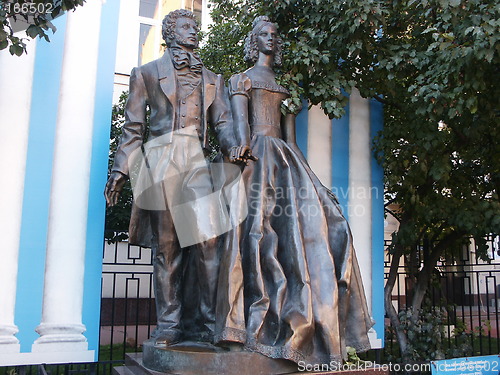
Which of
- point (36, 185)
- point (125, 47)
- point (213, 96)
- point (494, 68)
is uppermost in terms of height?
point (125, 47)

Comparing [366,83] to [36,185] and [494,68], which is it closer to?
[494,68]

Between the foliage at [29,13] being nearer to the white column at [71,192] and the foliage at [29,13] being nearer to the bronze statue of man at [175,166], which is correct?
the bronze statue of man at [175,166]

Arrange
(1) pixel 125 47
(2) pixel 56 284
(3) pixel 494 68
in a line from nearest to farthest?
(2) pixel 56 284
(3) pixel 494 68
(1) pixel 125 47

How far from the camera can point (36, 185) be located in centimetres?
514

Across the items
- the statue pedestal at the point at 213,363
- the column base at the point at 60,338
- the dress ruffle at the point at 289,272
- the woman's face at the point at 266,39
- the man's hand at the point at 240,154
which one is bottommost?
the column base at the point at 60,338

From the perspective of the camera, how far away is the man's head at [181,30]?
4.08 m

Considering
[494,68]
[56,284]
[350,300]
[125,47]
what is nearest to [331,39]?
[494,68]

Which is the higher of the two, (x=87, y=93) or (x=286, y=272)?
(x=87, y=93)

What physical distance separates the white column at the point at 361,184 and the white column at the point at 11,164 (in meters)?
3.60

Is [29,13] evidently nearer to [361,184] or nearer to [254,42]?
[254,42]

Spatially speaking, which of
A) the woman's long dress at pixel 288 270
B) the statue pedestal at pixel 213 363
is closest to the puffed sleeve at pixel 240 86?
the woman's long dress at pixel 288 270

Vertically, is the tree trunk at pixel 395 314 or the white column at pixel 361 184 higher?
the white column at pixel 361 184

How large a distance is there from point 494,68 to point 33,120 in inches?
175

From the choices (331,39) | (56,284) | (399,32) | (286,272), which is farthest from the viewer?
(399,32)
